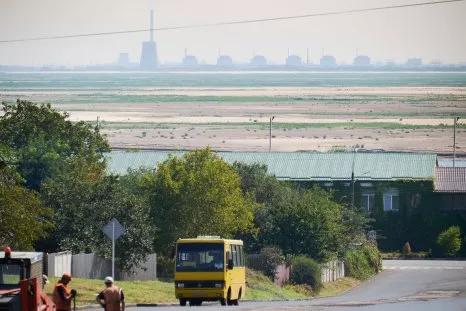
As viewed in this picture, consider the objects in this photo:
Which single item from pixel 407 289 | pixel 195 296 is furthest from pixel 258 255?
pixel 195 296

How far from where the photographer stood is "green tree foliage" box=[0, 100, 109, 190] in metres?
68.9

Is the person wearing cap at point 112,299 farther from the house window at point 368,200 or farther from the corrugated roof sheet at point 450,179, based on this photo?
the corrugated roof sheet at point 450,179

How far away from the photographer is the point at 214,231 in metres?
60.6

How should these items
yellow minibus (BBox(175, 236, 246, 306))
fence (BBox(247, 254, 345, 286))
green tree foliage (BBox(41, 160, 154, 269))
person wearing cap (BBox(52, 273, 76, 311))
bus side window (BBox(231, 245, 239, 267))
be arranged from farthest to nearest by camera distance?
1. fence (BBox(247, 254, 345, 286))
2. green tree foliage (BBox(41, 160, 154, 269))
3. bus side window (BBox(231, 245, 239, 267))
4. yellow minibus (BBox(175, 236, 246, 306))
5. person wearing cap (BBox(52, 273, 76, 311))

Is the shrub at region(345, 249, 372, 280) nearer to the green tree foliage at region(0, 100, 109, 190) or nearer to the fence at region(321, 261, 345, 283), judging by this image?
the fence at region(321, 261, 345, 283)

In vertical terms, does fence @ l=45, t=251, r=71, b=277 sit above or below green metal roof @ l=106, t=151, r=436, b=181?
below

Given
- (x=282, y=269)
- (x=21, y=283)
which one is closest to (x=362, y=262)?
(x=282, y=269)

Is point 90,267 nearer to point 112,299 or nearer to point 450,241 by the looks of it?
point 112,299

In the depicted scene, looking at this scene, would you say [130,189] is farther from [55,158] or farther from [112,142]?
[112,142]

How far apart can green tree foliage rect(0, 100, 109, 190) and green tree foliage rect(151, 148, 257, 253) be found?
29.3 ft

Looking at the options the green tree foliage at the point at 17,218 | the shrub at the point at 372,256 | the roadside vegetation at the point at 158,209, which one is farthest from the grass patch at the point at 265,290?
the shrub at the point at 372,256

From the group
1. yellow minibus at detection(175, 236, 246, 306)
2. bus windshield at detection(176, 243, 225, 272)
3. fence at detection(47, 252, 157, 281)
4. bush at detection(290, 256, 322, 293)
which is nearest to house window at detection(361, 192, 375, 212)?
bush at detection(290, 256, 322, 293)

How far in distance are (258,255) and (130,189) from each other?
23.3 feet

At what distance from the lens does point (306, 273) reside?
66.0 metres
